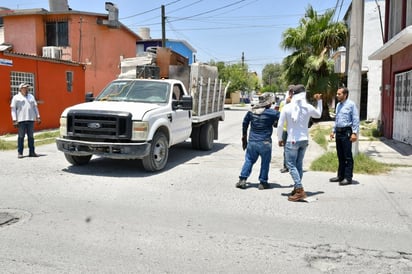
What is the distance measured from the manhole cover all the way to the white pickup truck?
2.46 meters

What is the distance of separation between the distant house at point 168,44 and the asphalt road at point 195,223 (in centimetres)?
3455

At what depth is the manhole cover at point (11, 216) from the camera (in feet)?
17.0

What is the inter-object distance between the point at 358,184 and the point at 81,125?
5.34 meters

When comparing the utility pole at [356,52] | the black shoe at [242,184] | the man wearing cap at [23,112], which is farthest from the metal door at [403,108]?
the man wearing cap at [23,112]

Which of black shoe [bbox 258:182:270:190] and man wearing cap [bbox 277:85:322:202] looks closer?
man wearing cap [bbox 277:85:322:202]

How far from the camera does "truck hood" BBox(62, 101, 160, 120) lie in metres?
7.98

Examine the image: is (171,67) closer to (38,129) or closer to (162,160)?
(162,160)

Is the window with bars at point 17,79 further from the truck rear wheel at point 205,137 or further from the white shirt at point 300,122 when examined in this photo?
the white shirt at point 300,122

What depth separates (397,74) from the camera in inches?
553

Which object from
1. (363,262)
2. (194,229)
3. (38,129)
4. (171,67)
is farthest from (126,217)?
(38,129)

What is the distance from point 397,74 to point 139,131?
33.0ft

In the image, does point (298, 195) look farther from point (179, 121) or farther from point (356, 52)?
point (356, 52)

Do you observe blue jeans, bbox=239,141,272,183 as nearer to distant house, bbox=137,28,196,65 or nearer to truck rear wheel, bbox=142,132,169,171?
truck rear wheel, bbox=142,132,169,171

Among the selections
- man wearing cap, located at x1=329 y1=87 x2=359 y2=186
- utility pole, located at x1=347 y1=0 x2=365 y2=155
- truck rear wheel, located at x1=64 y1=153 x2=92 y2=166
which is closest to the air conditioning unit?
truck rear wheel, located at x1=64 y1=153 x2=92 y2=166
